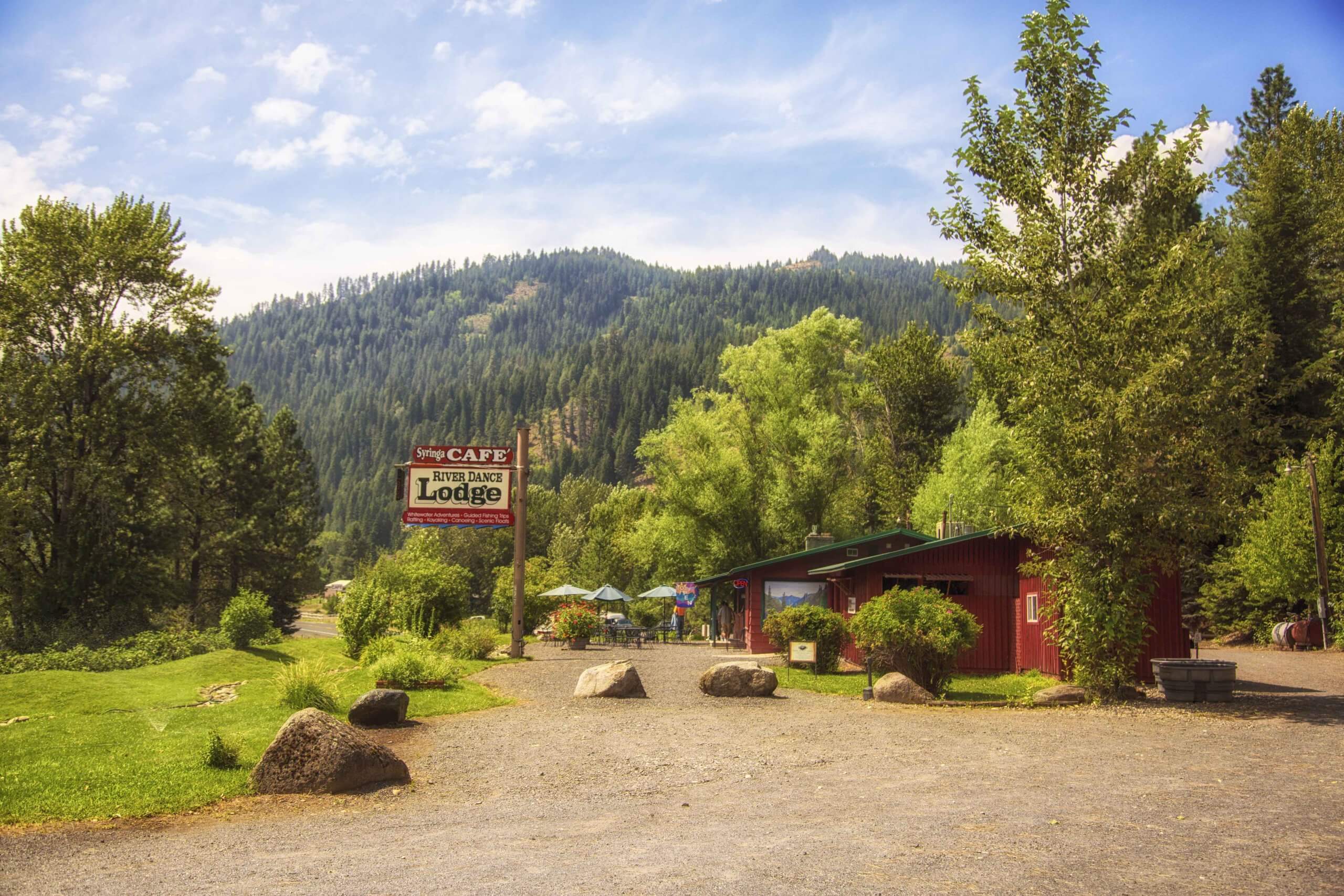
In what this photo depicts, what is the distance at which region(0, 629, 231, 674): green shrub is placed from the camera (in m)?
23.2

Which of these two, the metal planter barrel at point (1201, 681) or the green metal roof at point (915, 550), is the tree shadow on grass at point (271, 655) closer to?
the green metal roof at point (915, 550)

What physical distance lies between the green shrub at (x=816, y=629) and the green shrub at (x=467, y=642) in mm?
8249

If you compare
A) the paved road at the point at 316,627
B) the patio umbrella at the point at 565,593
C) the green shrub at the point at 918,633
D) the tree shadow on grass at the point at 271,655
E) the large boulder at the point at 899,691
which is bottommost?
the paved road at the point at 316,627

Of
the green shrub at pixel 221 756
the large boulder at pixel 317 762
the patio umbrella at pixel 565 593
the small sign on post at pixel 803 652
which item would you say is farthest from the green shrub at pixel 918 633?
the patio umbrella at pixel 565 593

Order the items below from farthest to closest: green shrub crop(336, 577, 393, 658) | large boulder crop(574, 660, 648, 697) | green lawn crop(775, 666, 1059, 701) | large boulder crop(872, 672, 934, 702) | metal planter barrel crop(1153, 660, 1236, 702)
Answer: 1. green shrub crop(336, 577, 393, 658)
2. green lawn crop(775, 666, 1059, 701)
3. large boulder crop(574, 660, 648, 697)
4. large boulder crop(872, 672, 934, 702)
5. metal planter barrel crop(1153, 660, 1236, 702)

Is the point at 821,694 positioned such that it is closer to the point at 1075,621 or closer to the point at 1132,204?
the point at 1075,621

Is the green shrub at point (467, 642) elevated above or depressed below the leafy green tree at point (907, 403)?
below

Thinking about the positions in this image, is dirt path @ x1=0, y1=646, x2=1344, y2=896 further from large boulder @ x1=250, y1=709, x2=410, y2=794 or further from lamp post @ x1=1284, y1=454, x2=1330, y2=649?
lamp post @ x1=1284, y1=454, x2=1330, y2=649

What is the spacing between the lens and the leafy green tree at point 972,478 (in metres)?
40.5

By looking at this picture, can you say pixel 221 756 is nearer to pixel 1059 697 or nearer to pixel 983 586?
pixel 1059 697

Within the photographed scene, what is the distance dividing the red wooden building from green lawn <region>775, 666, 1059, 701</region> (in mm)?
784

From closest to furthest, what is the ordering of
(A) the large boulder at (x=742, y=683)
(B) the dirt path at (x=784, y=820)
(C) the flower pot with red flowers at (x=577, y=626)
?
1. (B) the dirt path at (x=784, y=820)
2. (A) the large boulder at (x=742, y=683)
3. (C) the flower pot with red flowers at (x=577, y=626)

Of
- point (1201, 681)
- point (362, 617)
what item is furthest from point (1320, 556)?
point (362, 617)

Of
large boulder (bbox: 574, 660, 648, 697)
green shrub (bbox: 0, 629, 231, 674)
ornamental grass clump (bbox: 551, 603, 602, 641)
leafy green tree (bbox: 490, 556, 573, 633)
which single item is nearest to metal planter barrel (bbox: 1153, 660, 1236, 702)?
large boulder (bbox: 574, 660, 648, 697)
